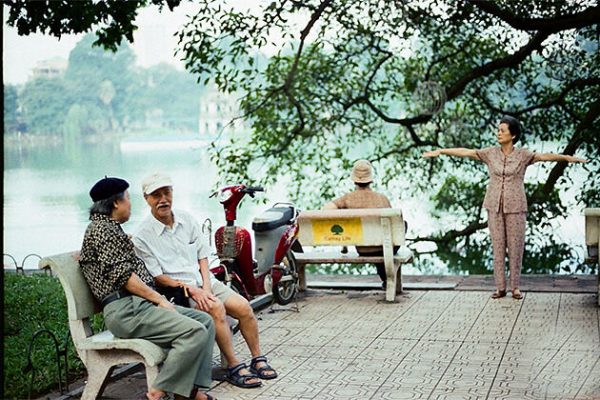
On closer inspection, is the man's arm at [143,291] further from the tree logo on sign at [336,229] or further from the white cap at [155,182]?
the tree logo on sign at [336,229]

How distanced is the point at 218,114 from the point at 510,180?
7668 mm

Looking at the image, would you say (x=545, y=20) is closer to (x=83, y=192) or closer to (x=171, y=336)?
(x=171, y=336)

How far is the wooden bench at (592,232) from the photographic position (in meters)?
8.34

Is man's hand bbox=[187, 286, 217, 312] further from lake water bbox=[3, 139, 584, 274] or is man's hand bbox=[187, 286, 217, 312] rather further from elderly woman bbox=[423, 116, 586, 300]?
lake water bbox=[3, 139, 584, 274]

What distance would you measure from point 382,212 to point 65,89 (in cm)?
1302

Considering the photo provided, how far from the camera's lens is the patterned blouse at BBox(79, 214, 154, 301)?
206 inches

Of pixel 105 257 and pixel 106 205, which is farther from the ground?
pixel 106 205

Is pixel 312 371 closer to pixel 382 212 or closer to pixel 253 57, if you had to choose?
pixel 382 212

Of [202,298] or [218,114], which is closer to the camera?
[202,298]

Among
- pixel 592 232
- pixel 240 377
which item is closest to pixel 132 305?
pixel 240 377

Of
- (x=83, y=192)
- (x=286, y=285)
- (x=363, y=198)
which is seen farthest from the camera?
(x=83, y=192)

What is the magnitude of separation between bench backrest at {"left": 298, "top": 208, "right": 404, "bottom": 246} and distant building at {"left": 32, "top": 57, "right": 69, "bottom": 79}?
39.8 feet

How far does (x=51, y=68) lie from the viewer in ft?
65.5

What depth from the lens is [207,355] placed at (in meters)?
5.29
